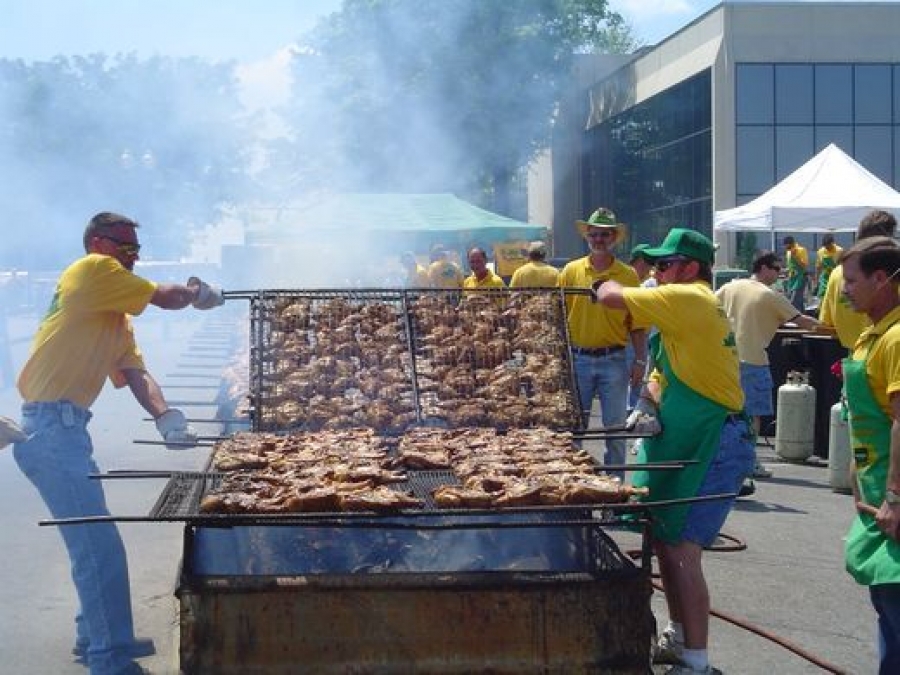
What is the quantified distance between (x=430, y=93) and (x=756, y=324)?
27.0 m

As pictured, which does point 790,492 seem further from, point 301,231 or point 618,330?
point 301,231

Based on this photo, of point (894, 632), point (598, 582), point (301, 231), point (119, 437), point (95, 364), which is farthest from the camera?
point (301, 231)

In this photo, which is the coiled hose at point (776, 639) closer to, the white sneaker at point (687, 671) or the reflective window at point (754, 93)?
the white sneaker at point (687, 671)

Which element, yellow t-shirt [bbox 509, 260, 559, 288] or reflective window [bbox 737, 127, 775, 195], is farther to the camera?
reflective window [bbox 737, 127, 775, 195]

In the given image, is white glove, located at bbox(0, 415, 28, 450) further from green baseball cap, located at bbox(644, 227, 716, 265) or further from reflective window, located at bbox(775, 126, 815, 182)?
reflective window, located at bbox(775, 126, 815, 182)

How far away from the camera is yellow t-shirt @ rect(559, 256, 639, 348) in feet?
25.6

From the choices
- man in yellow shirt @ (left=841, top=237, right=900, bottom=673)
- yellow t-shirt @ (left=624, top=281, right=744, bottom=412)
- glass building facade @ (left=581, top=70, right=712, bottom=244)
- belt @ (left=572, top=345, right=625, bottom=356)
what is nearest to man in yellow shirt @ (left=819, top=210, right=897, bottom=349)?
belt @ (left=572, top=345, right=625, bottom=356)

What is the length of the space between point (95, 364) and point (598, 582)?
8.99 ft

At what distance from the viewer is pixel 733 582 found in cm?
671

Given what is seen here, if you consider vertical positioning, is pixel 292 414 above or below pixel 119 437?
above

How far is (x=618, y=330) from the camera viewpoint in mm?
7848

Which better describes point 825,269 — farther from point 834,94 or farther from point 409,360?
point 834,94

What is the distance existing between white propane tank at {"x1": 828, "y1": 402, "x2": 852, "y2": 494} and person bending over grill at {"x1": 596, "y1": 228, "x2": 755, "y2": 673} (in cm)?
427

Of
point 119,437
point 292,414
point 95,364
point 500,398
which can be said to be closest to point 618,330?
point 500,398
